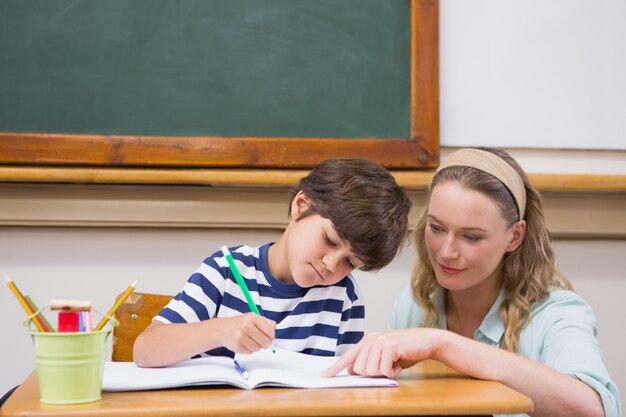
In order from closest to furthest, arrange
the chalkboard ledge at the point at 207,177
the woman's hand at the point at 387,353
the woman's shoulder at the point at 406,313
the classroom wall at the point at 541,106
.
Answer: the woman's hand at the point at 387,353, the woman's shoulder at the point at 406,313, the chalkboard ledge at the point at 207,177, the classroom wall at the point at 541,106

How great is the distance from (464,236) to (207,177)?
0.74 m

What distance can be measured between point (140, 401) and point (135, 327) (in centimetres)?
76

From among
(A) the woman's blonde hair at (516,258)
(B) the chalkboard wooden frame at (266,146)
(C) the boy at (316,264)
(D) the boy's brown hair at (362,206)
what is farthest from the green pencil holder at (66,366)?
(B) the chalkboard wooden frame at (266,146)

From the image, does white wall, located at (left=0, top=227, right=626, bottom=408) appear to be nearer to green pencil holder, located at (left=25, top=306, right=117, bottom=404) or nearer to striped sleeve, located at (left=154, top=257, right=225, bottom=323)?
striped sleeve, located at (left=154, top=257, right=225, bottom=323)

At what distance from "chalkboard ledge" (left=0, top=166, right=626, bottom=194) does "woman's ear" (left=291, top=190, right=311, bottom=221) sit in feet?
1.95

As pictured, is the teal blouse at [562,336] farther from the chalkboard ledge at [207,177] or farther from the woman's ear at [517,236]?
the chalkboard ledge at [207,177]

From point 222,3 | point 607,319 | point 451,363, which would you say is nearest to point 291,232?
point 451,363

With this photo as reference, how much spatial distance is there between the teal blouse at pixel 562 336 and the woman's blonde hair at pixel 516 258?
21 millimetres

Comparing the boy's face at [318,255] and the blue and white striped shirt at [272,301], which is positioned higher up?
the boy's face at [318,255]

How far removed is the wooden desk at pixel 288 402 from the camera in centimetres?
90

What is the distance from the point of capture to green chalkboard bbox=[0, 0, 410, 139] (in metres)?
2.06

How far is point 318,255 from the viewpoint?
137 cm

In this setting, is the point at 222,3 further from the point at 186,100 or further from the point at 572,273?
the point at 572,273

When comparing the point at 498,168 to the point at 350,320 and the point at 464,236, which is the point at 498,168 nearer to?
the point at 464,236
